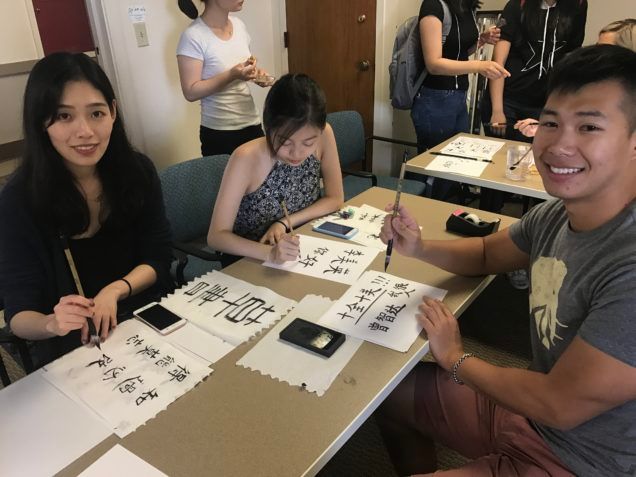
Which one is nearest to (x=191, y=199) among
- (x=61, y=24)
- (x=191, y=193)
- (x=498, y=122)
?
(x=191, y=193)

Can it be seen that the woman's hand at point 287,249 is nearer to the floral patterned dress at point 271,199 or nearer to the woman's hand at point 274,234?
the woman's hand at point 274,234

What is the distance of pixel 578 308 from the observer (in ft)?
2.96

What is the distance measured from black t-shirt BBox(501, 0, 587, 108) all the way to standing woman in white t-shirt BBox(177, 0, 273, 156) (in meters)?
1.32

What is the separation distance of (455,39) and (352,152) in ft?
2.73

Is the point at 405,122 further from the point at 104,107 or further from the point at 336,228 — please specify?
the point at 104,107

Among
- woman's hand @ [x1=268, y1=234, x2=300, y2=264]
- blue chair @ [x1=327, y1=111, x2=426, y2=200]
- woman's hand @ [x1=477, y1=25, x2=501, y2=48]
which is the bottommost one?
blue chair @ [x1=327, y1=111, x2=426, y2=200]

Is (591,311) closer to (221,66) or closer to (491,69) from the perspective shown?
(491,69)

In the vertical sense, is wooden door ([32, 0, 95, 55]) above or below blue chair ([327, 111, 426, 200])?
above

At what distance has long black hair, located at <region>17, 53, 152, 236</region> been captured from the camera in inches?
43.6

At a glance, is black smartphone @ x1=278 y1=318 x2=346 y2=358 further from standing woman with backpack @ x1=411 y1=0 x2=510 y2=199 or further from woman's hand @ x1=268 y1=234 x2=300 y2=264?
standing woman with backpack @ x1=411 y1=0 x2=510 y2=199

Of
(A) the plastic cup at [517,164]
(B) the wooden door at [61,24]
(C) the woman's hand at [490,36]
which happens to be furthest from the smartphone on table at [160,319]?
(B) the wooden door at [61,24]

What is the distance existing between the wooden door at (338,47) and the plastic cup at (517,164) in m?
1.62

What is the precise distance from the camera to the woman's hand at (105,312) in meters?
1.06

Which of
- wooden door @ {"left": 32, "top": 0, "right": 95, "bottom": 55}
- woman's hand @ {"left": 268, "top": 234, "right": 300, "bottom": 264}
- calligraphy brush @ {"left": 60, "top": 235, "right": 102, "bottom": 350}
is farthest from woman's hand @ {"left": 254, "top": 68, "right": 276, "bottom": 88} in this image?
wooden door @ {"left": 32, "top": 0, "right": 95, "bottom": 55}
